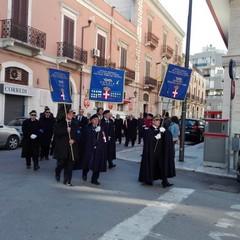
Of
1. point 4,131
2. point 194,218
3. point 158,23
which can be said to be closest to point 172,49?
point 158,23

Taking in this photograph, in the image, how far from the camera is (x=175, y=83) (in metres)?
12.4

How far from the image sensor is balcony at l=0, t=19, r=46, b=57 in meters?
18.4

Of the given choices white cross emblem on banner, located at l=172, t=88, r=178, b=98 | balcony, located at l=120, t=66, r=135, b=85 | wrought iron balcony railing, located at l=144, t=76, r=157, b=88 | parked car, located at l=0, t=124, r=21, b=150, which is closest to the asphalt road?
white cross emblem on banner, located at l=172, t=88, r=178, b=98

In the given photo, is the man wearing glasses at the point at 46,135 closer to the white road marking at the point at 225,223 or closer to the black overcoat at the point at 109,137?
the black overcoat at the point at 109,137

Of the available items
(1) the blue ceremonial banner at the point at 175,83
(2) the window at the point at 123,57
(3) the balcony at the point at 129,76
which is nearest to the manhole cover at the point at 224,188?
(1) the blue ceremonial banner at the point at 175,83

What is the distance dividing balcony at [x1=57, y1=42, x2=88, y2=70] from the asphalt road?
48.1 ft

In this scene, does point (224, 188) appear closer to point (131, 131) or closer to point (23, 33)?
point (131, 131)

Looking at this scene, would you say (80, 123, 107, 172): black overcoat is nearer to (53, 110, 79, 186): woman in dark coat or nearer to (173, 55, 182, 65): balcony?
(53, 110, 79, 186): woman in dark coat

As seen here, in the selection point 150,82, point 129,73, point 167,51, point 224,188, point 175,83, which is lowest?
point 224,188

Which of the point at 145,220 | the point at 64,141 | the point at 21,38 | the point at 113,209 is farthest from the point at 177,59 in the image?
the point at 145,220

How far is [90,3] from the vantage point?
2628 cm

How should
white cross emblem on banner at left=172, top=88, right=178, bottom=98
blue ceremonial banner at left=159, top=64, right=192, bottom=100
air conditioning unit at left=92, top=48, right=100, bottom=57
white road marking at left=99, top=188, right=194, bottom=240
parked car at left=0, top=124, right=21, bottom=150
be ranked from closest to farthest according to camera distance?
white road marking at left=99, top=188, right=194, bottom=240 → blue ceremonial banner at left=159, top=64, right=192, bottom=100 → white cross emblem on banner at left=172, top=88, right=178, bottom=98 → parked car at left=0, top=124, right=21, bottom=150 → air conditioning unit at left=92, top=48, right=100, bottom=57

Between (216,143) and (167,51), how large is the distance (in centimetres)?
3396

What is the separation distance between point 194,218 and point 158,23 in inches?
1487
